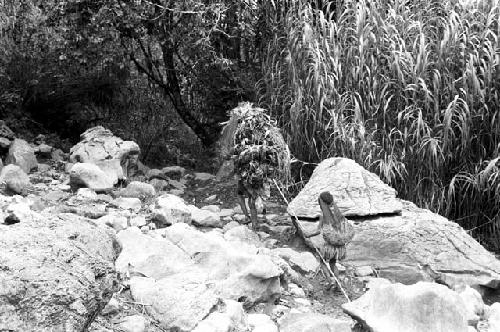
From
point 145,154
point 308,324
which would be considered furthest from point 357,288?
point 145,154

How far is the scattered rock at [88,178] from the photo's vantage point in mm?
5711

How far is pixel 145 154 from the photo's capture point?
8266mm

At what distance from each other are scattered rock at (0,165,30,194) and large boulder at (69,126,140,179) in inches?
34.3

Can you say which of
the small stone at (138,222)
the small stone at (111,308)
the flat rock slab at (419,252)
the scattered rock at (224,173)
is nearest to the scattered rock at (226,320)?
the small stone at (111,308)

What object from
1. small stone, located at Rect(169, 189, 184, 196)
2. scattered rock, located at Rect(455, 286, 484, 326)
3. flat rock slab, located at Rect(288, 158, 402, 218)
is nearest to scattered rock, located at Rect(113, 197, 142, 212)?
small stone, located at Rect(169, 189, 184, 196)

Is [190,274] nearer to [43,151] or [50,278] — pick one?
[50,278]

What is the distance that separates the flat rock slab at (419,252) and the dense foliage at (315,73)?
863 mm

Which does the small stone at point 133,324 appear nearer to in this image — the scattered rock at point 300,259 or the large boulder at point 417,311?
the large boulder at point 417,311

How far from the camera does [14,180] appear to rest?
5586mm

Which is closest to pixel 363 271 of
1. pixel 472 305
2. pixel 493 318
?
pixel 472 305

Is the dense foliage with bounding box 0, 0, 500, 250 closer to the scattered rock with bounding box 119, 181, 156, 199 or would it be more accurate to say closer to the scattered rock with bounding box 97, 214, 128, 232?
the scattered rock with bounding box 119, 181, 156, 199

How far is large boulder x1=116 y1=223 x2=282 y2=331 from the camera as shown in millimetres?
3074

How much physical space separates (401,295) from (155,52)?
258 inches

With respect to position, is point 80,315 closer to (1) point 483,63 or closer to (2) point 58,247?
(2) point 58,247
